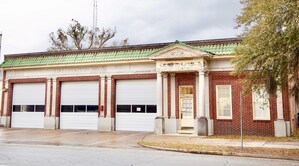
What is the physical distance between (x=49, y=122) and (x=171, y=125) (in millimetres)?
10228

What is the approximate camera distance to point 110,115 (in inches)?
848

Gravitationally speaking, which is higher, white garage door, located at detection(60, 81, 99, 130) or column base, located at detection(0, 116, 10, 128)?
white garage door, located at detection(60, 81, 99, 130)

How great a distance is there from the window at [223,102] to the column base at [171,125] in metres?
2.83

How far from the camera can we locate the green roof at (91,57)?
1897cm

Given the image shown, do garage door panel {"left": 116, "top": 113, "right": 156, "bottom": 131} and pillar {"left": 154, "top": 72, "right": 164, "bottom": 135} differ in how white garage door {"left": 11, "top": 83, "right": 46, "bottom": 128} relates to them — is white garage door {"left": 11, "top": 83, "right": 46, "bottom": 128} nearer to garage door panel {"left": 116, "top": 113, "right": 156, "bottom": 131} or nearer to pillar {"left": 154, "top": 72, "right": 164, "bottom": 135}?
garage door panel {"left": 116, "top": 113, "right": 156, "bottom": 131}

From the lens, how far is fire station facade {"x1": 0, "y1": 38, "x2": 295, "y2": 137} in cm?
1814

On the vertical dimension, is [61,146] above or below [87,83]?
below

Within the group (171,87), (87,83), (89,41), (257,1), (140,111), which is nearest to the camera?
(257,1)

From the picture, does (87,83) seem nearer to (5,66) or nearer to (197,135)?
(5,66)

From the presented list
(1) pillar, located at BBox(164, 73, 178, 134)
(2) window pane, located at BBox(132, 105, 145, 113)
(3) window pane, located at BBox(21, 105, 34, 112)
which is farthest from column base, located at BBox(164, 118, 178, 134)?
(3) window pane, located at BBox(21, 105, 34, 112)

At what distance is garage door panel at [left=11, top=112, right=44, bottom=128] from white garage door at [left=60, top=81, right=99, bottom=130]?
2090 mm

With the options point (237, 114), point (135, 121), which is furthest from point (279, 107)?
point (135, 121)

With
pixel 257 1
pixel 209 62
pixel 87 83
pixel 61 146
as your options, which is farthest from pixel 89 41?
pixel 257 1

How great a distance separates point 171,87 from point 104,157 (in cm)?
1018
